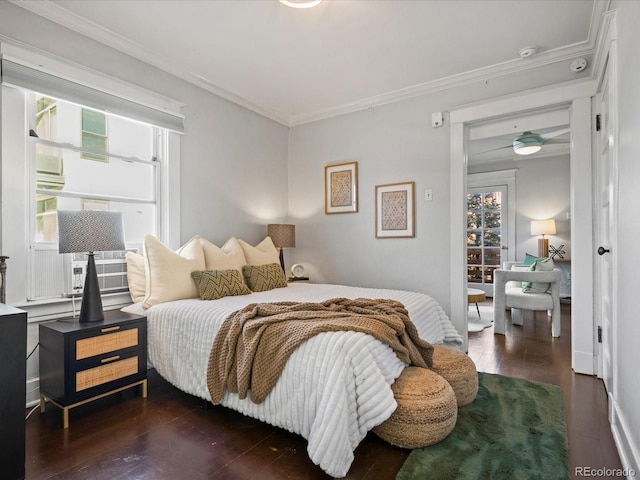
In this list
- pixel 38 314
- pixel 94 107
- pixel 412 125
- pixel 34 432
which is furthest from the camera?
pixel 412 125

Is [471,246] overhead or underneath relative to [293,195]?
underneath

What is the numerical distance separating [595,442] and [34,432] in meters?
3.07

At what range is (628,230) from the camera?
1691mm

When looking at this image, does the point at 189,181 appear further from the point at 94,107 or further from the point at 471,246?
the point at 471,246

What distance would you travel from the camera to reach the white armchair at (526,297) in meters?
4.17

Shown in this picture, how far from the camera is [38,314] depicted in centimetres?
243

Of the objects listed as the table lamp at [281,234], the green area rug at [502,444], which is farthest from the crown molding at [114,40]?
the green area rug at [502,444]

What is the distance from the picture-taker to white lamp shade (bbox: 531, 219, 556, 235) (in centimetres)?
617

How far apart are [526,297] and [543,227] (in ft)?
7.93

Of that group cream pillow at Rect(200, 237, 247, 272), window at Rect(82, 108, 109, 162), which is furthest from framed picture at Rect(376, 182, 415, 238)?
window at Rect(82, 108, 109, 162)

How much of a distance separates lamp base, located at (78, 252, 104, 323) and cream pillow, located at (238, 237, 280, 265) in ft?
4.74

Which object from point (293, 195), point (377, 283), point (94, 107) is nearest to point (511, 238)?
point (377, 283)

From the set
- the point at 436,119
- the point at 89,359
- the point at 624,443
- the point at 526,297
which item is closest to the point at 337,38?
the point at 436,119

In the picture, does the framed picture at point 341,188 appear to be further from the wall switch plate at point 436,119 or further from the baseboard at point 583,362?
the baseboard at point 583,362
